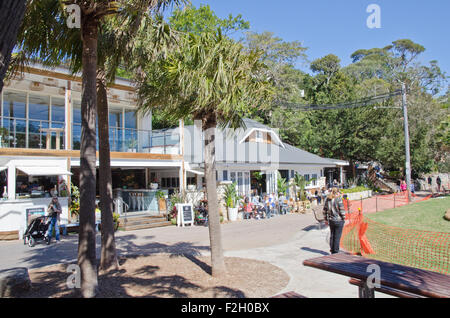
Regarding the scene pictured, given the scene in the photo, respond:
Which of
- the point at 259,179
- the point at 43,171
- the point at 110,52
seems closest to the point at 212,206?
the point at 110,52

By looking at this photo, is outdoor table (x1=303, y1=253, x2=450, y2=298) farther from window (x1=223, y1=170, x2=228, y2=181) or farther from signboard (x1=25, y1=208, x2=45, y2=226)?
window (x1=223, y1=170, x2=228, y2=181)

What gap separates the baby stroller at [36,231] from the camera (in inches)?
473

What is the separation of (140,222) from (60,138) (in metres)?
6.11

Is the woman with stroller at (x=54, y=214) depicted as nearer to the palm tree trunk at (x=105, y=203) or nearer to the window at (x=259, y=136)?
the palm tree trunk at (x=105, y=203)

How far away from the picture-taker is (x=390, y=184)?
40.4 m

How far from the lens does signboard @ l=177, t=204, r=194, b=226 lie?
1673 centimetres

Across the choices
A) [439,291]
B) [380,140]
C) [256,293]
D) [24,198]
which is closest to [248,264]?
[256,293]

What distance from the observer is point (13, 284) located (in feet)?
21.7

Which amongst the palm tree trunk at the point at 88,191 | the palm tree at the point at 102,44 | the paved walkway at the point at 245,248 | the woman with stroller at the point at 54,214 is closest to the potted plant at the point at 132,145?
the paved walkway at the point at 245,248

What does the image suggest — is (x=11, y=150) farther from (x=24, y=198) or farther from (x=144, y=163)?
(x=144, y=163)

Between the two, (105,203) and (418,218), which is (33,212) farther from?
(418,218)

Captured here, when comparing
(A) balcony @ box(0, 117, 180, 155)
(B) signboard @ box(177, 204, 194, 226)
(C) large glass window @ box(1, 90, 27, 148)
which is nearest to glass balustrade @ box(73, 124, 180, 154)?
(A) balcony @ box(0, 117, 180, 155)

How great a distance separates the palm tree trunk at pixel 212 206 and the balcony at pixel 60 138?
10673mm
